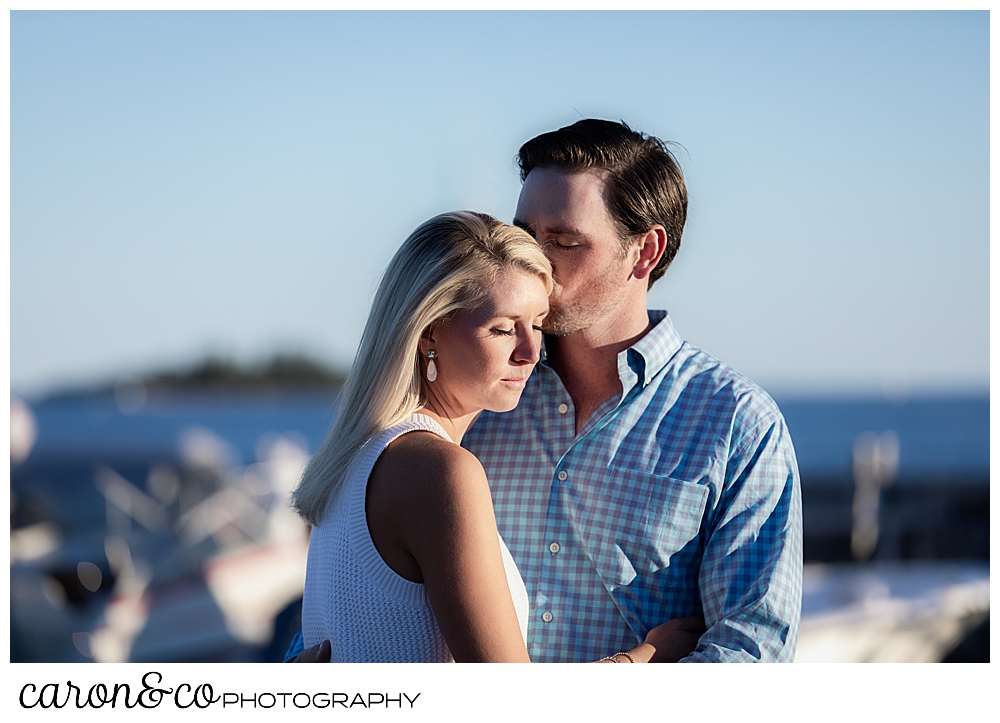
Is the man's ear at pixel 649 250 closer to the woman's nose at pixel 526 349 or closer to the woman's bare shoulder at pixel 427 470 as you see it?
the woman's nose at pixel 526 349

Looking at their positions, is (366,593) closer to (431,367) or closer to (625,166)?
(431,367)

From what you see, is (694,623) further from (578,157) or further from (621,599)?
Answer: (578,157)

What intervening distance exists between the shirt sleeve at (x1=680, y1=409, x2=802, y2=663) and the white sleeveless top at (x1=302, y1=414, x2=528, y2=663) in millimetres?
799

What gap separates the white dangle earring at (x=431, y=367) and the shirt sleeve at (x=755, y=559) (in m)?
0.90

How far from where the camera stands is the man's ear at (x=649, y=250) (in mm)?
2980

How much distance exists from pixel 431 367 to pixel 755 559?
105 centimetres

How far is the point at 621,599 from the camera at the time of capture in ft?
8.93

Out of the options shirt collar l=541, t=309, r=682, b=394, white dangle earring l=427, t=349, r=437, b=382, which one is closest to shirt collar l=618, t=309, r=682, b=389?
shirt collar l=541, t=309, r=682, b=394

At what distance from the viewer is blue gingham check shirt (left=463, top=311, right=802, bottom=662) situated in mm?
2588

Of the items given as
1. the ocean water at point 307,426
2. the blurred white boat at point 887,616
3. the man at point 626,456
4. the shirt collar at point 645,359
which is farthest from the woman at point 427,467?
the ocean water at point 307,426

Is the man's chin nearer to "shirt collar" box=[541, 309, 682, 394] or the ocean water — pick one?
"shirt collar" box=[541, 309, 682, 394]

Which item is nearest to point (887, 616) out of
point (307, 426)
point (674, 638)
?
point (674, 638)
